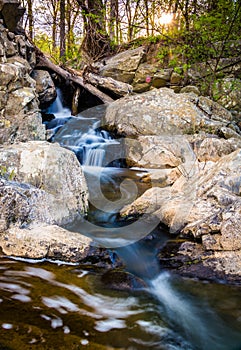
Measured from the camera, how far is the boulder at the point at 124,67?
1205 cm

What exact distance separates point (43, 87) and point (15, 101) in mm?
2498

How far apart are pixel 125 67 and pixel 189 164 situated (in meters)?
7.54

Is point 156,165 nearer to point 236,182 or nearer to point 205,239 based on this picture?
point 236,182

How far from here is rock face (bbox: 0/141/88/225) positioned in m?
4.09

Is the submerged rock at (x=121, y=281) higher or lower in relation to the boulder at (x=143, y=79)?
lower

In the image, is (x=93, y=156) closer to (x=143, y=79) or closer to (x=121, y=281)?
(x=121, y=281)

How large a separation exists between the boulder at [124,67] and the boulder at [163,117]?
331 cm

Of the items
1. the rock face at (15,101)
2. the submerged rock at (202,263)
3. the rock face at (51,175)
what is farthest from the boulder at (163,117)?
the submerged rock at (202,263)

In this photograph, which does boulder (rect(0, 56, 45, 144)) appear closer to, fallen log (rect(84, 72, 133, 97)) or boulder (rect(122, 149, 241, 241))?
boulder (rect(122, 149, 241, 241))

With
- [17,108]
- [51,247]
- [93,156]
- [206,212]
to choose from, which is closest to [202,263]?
[206,212]

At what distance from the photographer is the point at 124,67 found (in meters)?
12.2

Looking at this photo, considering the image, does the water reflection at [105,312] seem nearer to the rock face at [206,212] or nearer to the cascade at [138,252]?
the cascade at [138,252]

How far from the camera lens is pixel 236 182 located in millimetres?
4383

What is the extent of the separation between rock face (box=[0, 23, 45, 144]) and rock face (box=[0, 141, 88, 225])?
77.7 inches
